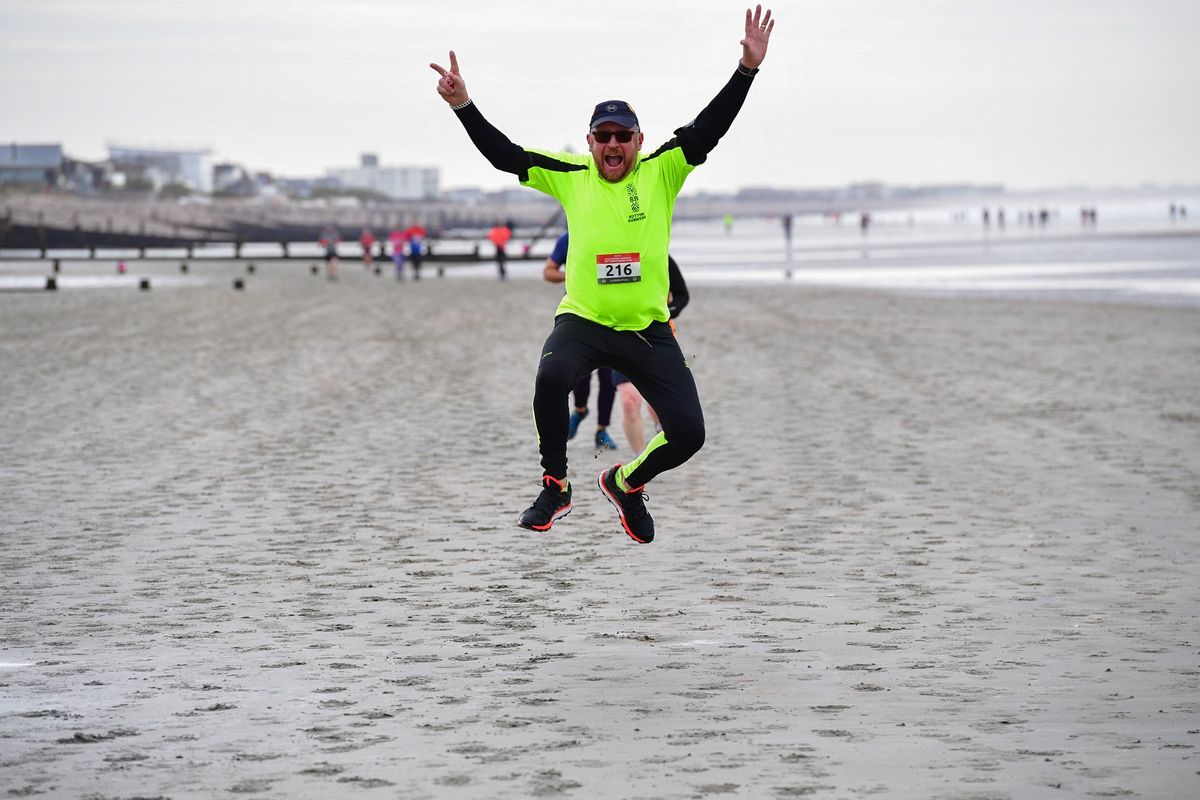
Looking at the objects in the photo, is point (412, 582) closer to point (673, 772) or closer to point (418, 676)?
point (418, 676)

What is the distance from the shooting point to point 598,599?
7480 mm

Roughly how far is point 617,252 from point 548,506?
121 cm

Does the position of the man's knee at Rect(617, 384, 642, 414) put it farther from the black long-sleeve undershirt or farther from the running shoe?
the black long-sleeve undershirt

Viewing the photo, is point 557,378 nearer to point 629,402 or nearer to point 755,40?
point 755,40

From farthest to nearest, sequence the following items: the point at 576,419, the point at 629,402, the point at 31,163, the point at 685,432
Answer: the point at 31,163, the point at 576,419, the point at 629,402, the point at 685,432

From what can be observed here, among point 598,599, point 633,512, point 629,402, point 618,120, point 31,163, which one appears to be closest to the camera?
point 618,120

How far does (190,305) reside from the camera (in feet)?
113

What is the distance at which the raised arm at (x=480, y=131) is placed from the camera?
737 centimetres

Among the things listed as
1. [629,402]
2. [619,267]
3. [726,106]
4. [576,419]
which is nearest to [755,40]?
[726,106]

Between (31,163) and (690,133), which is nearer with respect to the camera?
(690,133)

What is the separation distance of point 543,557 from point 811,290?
32.0 meters

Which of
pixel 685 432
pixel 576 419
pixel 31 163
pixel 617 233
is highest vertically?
pixel 31 163

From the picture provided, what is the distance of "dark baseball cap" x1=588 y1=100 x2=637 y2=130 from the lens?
7.08 m

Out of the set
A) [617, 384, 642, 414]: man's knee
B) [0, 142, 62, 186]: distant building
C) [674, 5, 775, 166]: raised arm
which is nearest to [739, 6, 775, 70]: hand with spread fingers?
[674, 5, 775, 166]: raised arm
